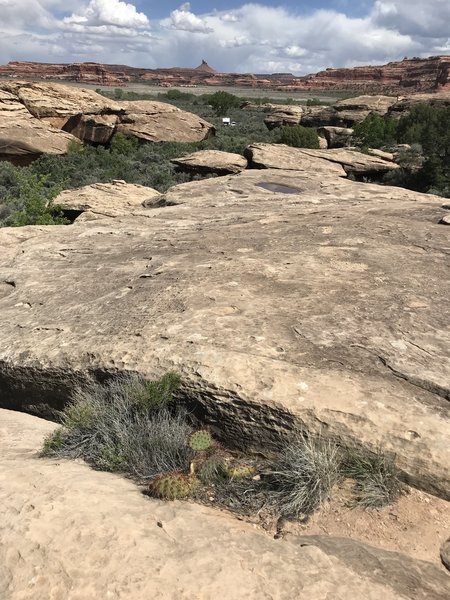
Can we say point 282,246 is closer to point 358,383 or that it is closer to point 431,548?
point 358,383

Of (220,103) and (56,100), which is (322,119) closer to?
(220,103)

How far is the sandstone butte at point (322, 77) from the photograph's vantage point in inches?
5167

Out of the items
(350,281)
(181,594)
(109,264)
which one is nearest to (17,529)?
(181,594)

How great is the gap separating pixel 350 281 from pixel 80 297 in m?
2.87

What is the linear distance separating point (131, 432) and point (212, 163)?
16.8 m

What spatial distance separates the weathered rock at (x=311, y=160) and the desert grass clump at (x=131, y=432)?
1405 cm

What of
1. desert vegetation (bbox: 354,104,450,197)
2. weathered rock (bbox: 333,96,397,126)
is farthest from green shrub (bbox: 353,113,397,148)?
weathered rock (bbox: 333,96,397,126)

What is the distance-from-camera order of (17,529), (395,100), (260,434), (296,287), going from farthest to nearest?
(395,100) → (296,287) → (260,434) → (17,529)

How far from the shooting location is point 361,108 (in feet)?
134

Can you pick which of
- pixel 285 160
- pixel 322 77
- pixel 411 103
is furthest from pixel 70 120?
pixel 322 77

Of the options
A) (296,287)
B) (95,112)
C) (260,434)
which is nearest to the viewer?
(260,434)

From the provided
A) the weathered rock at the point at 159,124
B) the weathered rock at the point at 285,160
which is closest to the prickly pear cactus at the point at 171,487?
the weathered rock at the point at 285,160

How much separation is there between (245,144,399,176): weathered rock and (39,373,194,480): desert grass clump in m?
14.0

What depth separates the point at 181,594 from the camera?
212 cm
